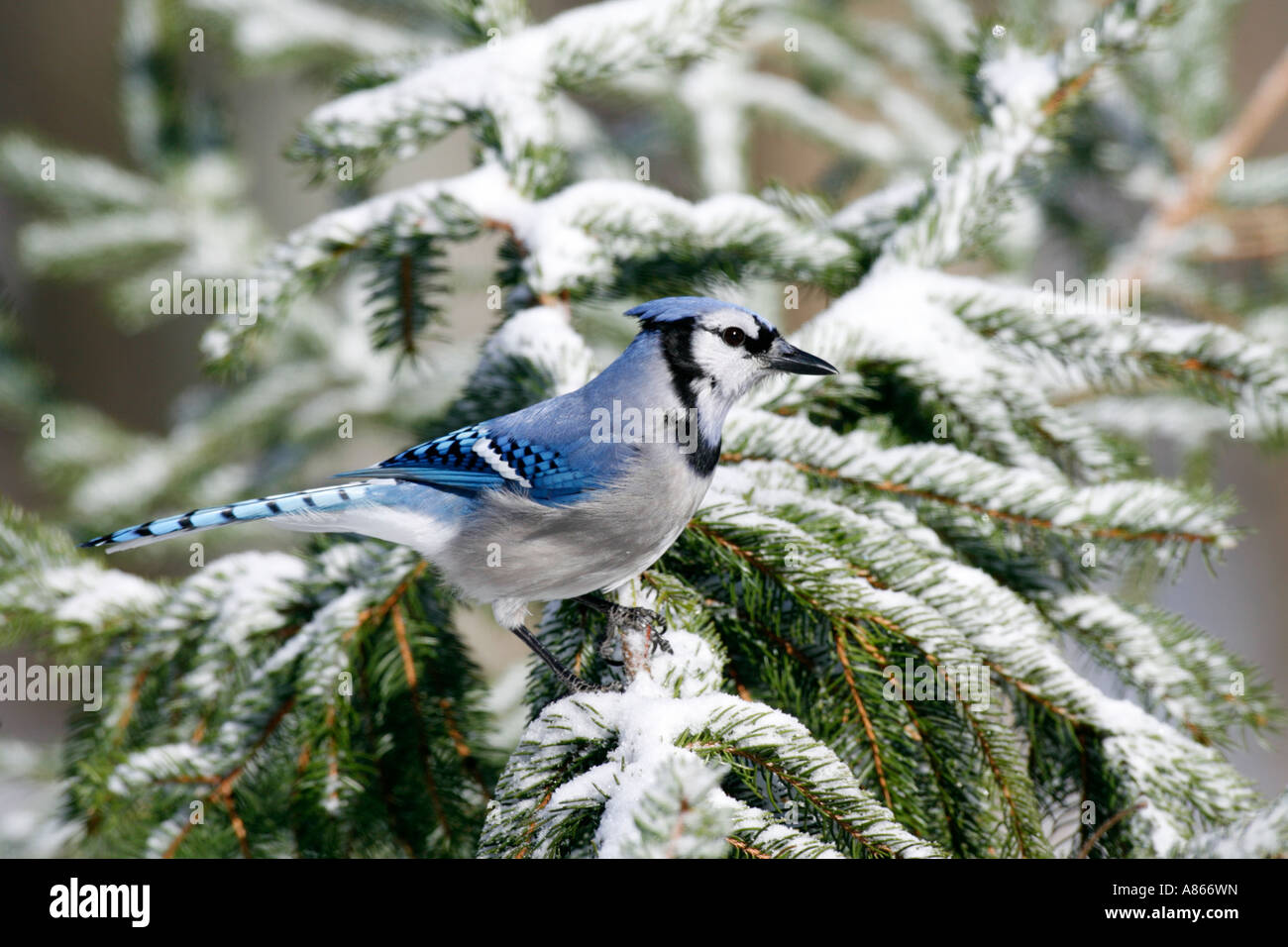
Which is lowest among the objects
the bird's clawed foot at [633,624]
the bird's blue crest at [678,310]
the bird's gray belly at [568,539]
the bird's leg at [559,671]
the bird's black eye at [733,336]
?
the bird's leg at [559,671]

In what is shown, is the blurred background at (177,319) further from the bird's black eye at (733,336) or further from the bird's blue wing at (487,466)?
the bird's black eye at (733,336)

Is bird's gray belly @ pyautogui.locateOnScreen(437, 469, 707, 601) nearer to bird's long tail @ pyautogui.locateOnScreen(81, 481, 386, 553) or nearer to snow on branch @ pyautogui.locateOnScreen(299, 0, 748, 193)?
bird's long tail @ pyautogui.locateOnScreen(81, 481, 386, 553)

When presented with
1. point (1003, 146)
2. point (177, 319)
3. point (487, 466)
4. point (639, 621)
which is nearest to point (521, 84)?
point (487, 466)

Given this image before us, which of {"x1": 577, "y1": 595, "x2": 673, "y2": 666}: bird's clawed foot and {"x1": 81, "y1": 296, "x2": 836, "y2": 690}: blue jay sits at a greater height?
Answer: {"x1": 81, "y1": 296, "x2": 836, "y2": 690}: blue jay

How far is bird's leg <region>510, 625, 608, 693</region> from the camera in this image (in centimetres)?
124

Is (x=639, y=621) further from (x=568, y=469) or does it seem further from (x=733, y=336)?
(x=733, y=336)

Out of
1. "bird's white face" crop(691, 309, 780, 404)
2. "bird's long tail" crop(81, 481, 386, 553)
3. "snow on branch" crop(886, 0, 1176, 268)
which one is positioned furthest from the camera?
"snow on branch" crop(886, 0, 1176, 268)

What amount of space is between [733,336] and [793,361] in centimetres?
10

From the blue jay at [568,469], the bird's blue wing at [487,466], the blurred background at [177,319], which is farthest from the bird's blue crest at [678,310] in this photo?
the blurred background at [177,319]

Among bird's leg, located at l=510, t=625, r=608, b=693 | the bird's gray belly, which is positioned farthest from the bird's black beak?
bird's leg, located at l=510, t=625, r=608, b=693

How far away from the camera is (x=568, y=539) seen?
1.38 metres

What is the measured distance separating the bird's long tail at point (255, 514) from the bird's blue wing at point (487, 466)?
0.05 m

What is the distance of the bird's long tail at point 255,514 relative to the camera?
1.16 m
